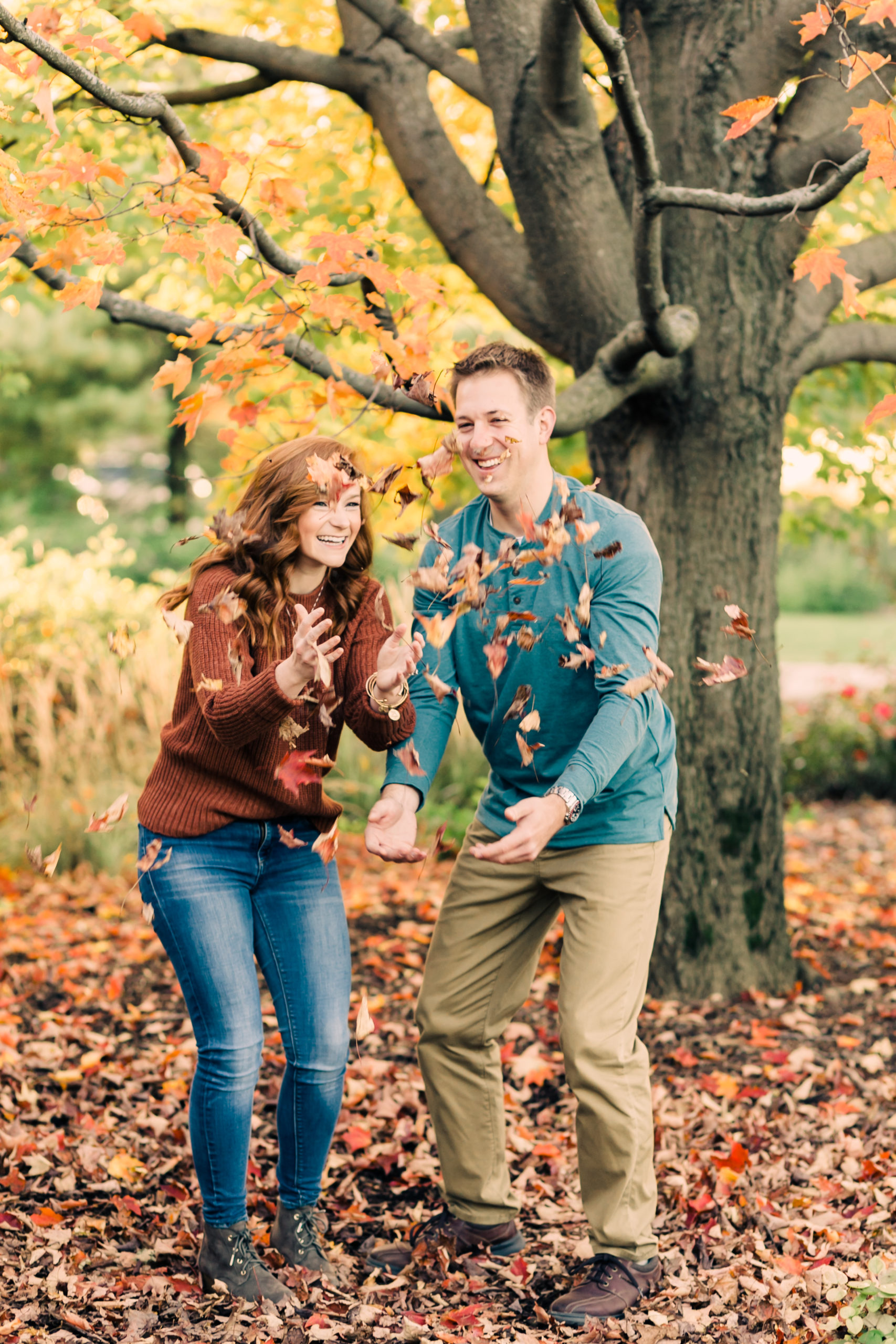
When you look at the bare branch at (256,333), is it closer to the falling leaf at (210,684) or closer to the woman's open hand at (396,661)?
the woman's open hand at (396,661)

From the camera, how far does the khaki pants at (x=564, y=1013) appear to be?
111 inches

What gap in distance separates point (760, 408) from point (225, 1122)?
126 inches

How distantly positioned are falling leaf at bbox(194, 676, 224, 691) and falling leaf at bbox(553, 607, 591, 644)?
809 mm

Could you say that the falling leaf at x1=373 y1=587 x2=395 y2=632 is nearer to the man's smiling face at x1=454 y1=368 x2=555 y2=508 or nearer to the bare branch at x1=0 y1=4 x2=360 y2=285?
the man's smiling face at x1=454 y1=368 x2=555 y2=508

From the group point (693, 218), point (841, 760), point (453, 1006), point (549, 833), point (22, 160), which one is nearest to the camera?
point (549, 833)

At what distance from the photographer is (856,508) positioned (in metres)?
7.34

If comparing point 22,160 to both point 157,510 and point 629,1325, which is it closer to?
point 629,1325

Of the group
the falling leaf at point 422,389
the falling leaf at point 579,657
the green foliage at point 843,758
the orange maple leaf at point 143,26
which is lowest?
the green foliage at point 843,758

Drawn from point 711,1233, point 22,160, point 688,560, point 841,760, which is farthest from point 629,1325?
point 841,760

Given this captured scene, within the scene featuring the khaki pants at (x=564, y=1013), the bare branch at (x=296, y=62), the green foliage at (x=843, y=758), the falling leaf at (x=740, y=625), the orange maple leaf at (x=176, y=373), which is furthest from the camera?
the green foliage at (x=843, y=758)

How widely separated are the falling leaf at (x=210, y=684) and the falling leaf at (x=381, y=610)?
0.44 meters

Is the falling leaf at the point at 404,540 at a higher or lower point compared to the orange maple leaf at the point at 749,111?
lower

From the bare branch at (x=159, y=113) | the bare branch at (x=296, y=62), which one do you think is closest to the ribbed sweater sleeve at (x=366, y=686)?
the bare branch at (x=159, y=113)

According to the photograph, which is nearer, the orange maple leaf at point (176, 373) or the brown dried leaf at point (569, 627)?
the brown dried leaf at point (569, 627)
